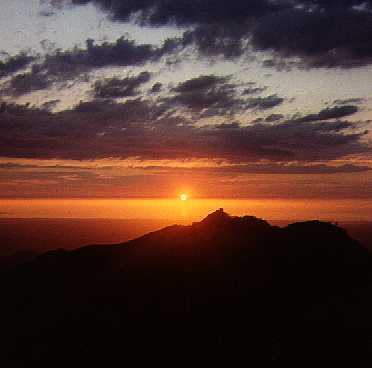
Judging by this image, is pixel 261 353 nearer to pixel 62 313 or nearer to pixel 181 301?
pixel 181 301

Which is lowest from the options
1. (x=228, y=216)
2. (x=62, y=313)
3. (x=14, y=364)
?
(x=14, y=364)

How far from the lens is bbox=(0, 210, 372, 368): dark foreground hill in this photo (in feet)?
144

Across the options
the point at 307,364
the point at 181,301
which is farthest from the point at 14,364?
the point at 307,364

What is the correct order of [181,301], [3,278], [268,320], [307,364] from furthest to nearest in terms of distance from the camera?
1. [3,278]
2. [181,301]
3. [268,320]
4. [307,364]

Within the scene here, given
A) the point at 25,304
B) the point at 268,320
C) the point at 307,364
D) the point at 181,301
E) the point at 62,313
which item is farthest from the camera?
the point at 25,304

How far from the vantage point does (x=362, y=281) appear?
179 ft

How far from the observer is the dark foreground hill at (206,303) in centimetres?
4397

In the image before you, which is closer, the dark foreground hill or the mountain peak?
the dark foreground hill

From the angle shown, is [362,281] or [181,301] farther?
[362,281]

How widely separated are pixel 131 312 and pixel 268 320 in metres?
12.5

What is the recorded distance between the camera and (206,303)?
49.8 m

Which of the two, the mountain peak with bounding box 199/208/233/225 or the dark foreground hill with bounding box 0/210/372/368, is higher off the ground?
the mountain peak with bounding box 199/208/233/225

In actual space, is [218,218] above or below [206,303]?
above

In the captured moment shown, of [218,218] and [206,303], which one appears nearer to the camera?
[206,303]
